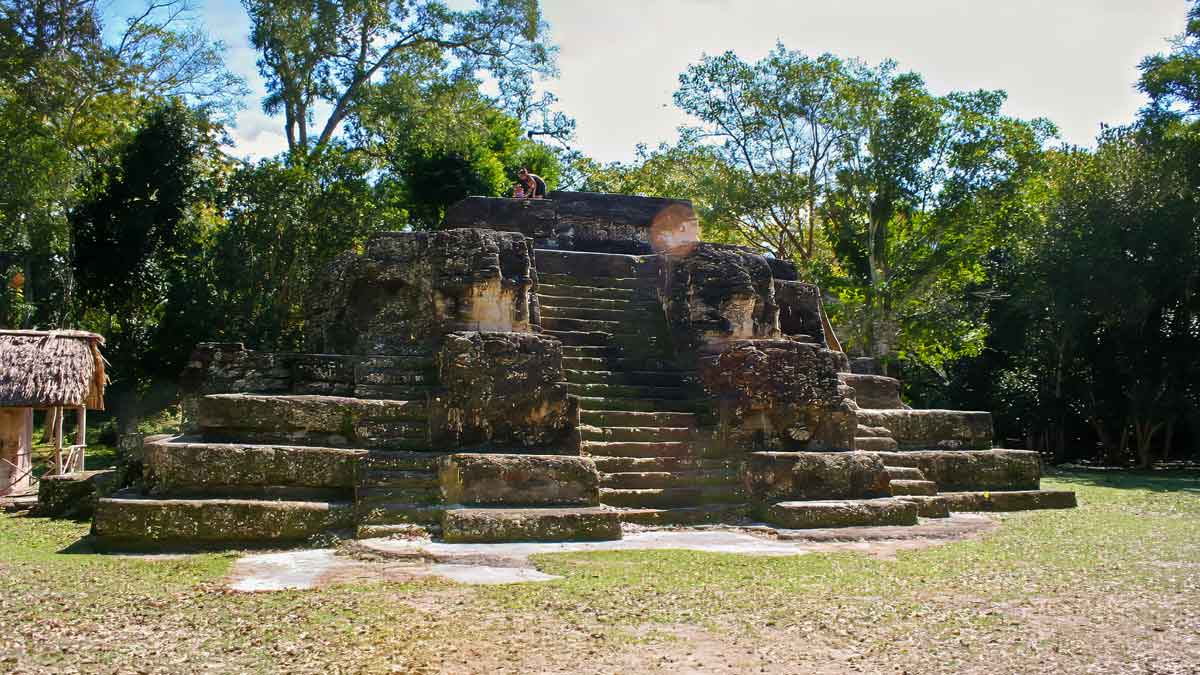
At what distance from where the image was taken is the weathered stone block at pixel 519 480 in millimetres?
6879

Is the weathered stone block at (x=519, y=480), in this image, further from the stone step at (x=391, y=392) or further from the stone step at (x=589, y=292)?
the stone step at (x=589, y=292)

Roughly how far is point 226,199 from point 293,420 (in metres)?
14.6

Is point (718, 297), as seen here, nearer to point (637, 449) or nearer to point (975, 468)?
point (637, 449)

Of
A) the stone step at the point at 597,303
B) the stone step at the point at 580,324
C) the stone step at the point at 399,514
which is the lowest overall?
the stone step at the point at 399,514

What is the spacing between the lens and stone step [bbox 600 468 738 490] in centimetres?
774

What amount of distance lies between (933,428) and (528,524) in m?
4.97

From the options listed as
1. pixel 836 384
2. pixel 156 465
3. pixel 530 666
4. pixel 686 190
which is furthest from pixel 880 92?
pixel 530 666

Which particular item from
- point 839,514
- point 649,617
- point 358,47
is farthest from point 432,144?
point 649,617

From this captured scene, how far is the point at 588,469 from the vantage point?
713cm

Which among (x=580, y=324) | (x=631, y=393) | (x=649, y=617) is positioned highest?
(x=580, y=324)

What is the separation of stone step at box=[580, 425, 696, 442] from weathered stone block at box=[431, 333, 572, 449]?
0.66 meters

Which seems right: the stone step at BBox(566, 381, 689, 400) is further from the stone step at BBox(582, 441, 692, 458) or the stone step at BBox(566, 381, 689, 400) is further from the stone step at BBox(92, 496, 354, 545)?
the stone step at BBox(92, 496, 354, 545)

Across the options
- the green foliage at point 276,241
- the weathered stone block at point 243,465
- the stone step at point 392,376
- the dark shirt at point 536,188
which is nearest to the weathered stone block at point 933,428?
the stone step at point 392,376

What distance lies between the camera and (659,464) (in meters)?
8.10
